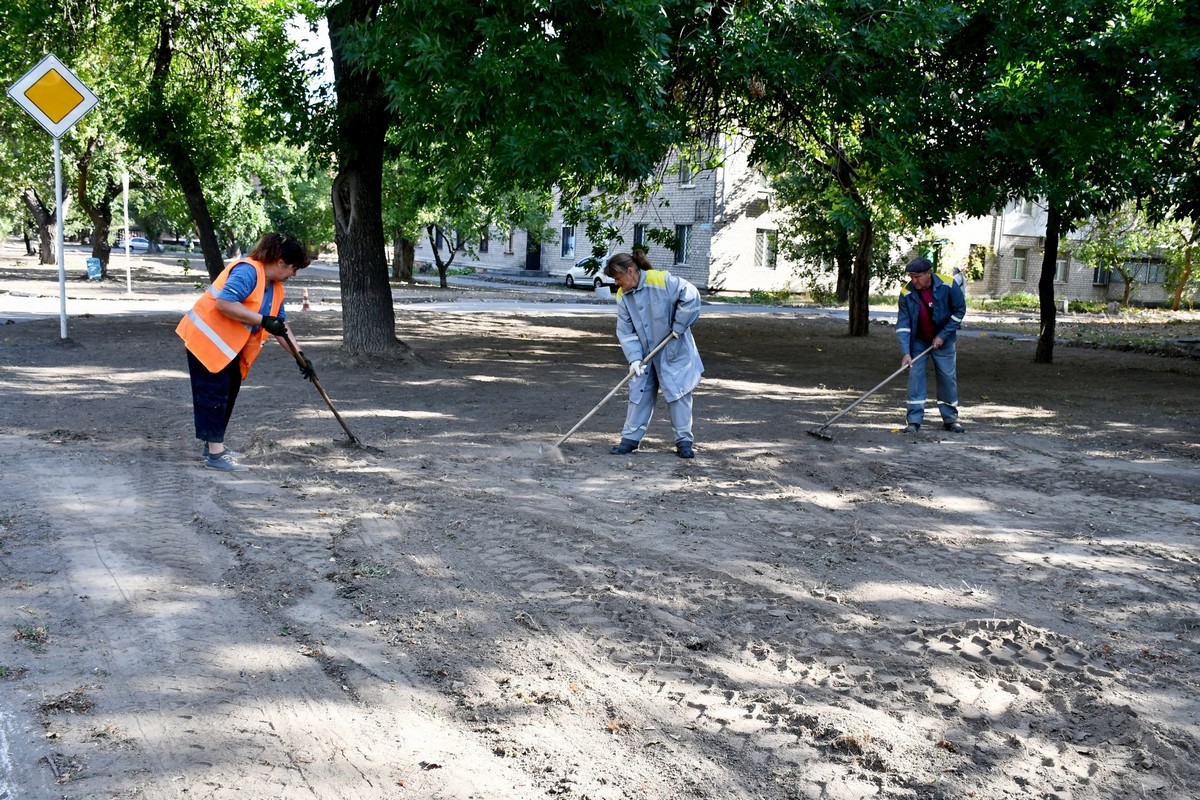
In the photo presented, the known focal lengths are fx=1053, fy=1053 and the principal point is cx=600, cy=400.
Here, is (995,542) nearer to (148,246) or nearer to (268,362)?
(268,362)

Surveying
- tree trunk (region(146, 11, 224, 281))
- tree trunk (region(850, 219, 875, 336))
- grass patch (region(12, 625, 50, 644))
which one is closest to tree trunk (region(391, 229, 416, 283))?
tree trunk (region(850, 219, 875, 336))

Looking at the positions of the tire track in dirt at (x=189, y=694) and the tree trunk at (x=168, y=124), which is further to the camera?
the tree trunk at (x=168, y=124)

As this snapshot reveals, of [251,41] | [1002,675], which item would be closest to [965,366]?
[251,41]

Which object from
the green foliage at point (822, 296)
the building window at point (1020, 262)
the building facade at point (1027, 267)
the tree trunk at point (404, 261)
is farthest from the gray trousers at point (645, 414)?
the building window at point (1020, 262)

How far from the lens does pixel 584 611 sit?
15.7 feet

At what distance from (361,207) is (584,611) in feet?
29.4

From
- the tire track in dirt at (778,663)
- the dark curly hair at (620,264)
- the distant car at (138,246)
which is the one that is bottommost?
the tire track in dirt at (778,663)

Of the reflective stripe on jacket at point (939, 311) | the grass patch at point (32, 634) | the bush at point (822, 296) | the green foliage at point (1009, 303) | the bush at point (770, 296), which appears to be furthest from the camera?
the green foliage at point (1009, 303)

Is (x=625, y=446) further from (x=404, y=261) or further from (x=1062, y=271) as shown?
(x=1062, y=271)

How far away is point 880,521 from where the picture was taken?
6543mm

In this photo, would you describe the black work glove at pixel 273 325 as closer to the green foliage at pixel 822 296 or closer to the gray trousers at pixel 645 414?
the gray trousers at pixel 645 414

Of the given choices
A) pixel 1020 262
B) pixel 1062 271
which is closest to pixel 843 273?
pixel 1020 262

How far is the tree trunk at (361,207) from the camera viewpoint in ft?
40.4

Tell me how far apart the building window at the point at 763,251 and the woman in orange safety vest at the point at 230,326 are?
32459 mm
